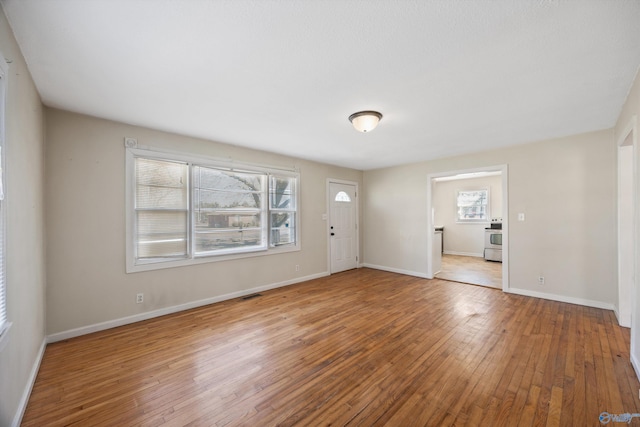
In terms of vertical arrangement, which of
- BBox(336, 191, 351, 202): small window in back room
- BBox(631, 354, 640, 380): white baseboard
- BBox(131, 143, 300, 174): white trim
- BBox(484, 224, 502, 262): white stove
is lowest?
BBox(631, 354, 640, 380): white baseboard

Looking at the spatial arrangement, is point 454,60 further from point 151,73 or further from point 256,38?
point 151,73

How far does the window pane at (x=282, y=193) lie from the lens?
482 centimetres

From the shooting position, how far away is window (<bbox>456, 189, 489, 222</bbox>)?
7961 millimetres

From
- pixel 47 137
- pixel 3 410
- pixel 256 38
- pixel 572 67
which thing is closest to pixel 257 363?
pixel 3 410

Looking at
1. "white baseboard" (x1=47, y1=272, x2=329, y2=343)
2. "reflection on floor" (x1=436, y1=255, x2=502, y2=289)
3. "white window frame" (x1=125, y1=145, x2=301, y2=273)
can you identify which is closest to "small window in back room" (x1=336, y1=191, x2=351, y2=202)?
"white window frame" (x1=125, y1=145, x2=301, y2=273)

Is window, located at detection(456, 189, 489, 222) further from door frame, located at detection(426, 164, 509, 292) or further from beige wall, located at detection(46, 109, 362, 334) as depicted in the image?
beige wall, located at detection(46, 109, 362, 334)

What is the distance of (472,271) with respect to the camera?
237 inches

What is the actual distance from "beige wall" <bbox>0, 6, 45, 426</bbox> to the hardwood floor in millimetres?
297

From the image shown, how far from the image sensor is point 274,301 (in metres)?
4.04

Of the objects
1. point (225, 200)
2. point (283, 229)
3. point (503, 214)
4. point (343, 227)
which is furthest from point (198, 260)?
point (503, 214)

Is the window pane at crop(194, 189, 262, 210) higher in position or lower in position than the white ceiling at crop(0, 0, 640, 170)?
lower

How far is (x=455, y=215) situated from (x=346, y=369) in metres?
7.71

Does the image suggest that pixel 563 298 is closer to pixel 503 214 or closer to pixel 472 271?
pixel 503 214

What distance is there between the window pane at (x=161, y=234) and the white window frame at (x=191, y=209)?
0.26 feet
